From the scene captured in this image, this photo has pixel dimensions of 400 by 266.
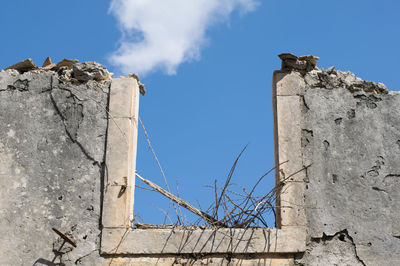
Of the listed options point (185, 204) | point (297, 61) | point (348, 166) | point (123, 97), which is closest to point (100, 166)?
point (123, 97)

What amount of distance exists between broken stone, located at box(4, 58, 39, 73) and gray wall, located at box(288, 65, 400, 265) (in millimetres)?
2465

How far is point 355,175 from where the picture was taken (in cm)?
525

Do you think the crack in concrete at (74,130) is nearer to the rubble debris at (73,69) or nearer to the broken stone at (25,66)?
the rubble debris at (73,69)

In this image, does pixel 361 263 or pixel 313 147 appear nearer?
pixel 361 263

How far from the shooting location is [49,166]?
17.5ft

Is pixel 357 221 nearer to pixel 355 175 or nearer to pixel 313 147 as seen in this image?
pixel 355 175

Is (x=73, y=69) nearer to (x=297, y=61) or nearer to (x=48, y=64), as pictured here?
(x=48, y=64)

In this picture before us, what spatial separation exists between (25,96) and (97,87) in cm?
67

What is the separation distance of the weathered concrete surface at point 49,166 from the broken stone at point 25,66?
72 millimetres

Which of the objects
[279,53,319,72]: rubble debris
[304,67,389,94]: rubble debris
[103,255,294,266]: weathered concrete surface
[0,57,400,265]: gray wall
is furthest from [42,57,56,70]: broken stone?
[304,67,389,94]: rubble debris

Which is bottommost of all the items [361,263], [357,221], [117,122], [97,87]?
[361,263]

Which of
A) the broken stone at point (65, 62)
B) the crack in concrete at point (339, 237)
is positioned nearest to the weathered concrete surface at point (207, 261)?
the crack in concrete at point (339, 237)

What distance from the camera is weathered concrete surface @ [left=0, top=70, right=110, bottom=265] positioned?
5086 mm

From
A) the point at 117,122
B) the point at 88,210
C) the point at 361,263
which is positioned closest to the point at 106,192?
the point at 88,210
